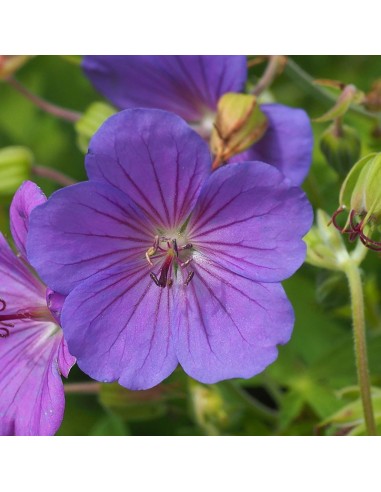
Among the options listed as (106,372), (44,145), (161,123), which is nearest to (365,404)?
(106,372)

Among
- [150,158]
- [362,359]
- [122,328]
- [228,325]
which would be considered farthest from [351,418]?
[150,158]

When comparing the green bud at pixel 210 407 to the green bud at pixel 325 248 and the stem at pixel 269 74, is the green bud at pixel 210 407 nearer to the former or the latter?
the green bud at pixel 325 248

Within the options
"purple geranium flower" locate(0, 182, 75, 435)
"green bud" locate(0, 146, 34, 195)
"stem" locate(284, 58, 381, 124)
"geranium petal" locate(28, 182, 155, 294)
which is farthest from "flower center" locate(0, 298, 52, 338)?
"stem" locate(284, 58, 381, 124)

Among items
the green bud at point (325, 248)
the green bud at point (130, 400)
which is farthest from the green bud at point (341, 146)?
the green bud at point (130, 400)

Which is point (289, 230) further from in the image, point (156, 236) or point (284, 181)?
point (156, 236)

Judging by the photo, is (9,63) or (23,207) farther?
(9,63)

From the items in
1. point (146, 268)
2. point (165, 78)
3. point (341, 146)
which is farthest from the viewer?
point (165, 78)

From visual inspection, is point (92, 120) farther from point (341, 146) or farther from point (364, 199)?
point (364, 199)
